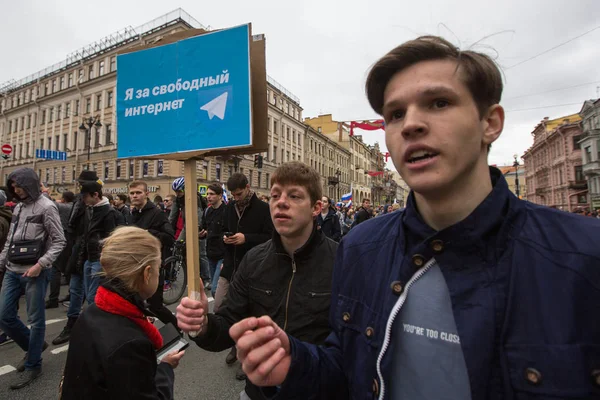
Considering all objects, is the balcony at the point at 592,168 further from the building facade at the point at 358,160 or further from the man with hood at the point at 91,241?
the man with hood at the point at 91,241

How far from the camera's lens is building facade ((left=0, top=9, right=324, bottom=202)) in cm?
3206

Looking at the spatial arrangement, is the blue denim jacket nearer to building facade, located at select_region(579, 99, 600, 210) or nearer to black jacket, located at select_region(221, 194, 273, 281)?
black jacket, located at select_region(221, 194, 273, 281)

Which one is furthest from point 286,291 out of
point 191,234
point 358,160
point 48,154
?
point 358,160

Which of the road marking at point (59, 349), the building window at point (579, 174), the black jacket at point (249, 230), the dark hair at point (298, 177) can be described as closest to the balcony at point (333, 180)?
the building window at point (579, 174)

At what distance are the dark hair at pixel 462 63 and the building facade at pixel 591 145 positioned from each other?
47282mm

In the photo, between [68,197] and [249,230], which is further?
[68,197]

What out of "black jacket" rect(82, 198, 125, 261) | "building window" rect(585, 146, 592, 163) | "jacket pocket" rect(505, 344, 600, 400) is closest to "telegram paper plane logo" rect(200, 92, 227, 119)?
"jacket pocket" rect(505, 344, 600, 400)

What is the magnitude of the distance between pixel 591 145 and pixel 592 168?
9.03 ft

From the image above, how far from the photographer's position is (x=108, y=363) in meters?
1.56

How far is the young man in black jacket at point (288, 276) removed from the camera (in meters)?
1.72

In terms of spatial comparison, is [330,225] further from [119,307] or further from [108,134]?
[108,134]

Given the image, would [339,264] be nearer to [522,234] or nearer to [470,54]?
[522,234]

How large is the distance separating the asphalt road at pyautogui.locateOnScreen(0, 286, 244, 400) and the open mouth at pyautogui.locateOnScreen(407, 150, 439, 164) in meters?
3.05

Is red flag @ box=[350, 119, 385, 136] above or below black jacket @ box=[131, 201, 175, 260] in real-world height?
above
